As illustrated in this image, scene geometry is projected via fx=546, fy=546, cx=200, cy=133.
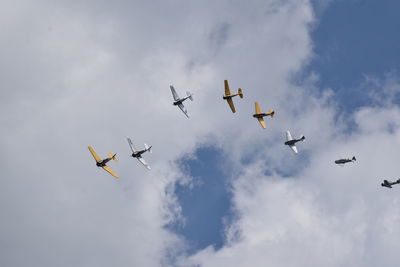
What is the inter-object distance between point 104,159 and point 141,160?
527 inches

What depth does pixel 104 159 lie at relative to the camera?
198 metres

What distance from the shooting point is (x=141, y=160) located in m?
200
